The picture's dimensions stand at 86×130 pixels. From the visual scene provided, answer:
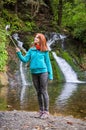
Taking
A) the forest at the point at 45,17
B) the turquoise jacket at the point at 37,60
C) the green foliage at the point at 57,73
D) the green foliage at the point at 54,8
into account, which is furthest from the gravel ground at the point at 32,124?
the green foliage at the point at 54,8

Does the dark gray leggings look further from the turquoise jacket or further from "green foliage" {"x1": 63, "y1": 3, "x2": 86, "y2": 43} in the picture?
"green foliage" {"x1": 63, "y1": 3, "x2": 86, "y2": 43}

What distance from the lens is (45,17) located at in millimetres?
32406

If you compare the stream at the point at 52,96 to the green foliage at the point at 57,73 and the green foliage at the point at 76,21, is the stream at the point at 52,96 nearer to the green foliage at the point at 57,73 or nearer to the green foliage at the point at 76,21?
the green foliage at the point at 57,73

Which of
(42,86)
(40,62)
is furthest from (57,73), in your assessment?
(40,62)

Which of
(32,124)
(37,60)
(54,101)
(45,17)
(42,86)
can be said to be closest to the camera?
(32,124)

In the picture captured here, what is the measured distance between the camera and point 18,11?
3122 centimetres

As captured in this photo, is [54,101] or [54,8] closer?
[54,101]

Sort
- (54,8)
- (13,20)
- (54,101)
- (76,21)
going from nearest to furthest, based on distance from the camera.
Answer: (54,101) → (13,20) → (76,21) → (54,8)

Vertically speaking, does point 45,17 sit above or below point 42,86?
above

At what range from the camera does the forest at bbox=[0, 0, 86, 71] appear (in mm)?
27734

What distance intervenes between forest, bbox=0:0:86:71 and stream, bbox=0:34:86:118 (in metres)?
4.32

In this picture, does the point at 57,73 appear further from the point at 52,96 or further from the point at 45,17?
the point at 45,17

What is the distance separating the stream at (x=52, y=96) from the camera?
12.7 meters

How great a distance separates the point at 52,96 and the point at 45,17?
17.6 metres
